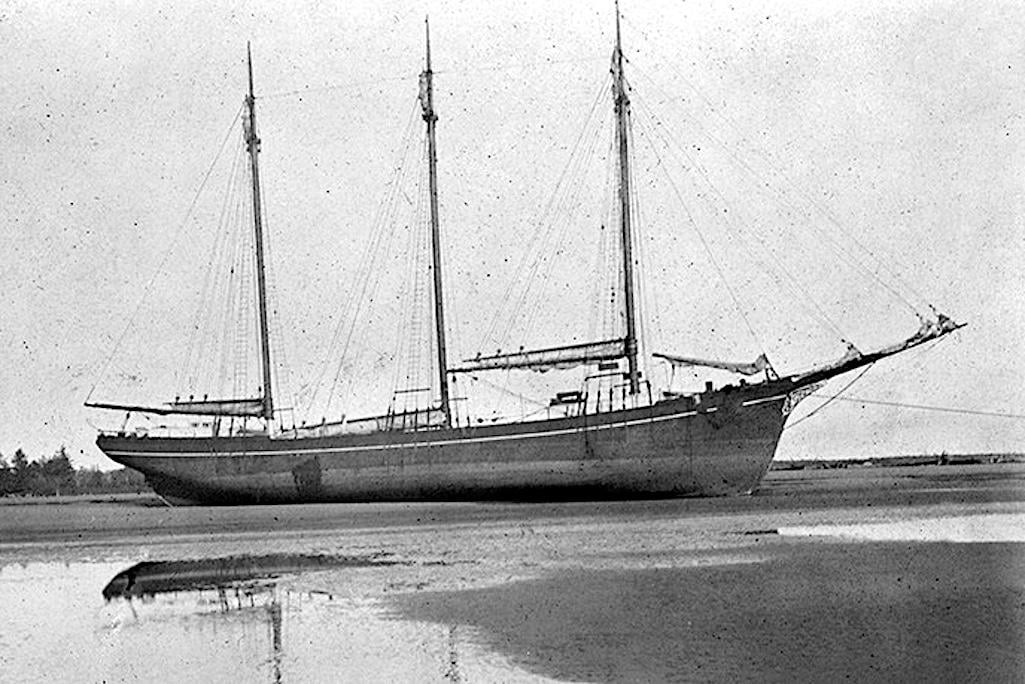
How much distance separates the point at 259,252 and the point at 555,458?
Result: 48.9 feet

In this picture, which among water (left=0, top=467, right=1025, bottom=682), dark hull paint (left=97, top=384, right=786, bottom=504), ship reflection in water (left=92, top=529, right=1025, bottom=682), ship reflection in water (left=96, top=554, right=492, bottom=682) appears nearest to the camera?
ship reflection in water (left=92, top=529, right=1025, bottom=682)

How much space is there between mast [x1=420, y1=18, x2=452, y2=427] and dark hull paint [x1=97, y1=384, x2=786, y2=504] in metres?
2.66

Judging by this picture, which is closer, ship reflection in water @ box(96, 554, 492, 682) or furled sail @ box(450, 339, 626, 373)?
ship reflection in water @ box(96, 554, 492, 682)

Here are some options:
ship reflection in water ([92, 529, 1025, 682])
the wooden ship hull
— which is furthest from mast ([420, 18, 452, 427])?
ship reflection in water ([92, 529, 1025, 682])

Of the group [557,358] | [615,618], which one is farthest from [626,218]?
[615,618]

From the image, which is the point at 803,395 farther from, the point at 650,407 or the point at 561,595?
the point at 561,595

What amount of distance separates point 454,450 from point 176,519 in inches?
402

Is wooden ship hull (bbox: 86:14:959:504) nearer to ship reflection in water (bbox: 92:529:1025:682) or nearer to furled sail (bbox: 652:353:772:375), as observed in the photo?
furled sail (bbox: 652:353:772:375)

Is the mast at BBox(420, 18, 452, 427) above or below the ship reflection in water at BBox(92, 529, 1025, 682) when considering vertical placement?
above

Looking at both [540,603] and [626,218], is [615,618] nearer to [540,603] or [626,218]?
[540,603]

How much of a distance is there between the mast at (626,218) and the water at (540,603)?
13.9 m

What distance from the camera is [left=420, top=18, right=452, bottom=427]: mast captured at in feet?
163

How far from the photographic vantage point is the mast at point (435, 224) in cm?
4953

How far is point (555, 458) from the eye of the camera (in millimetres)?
45469
